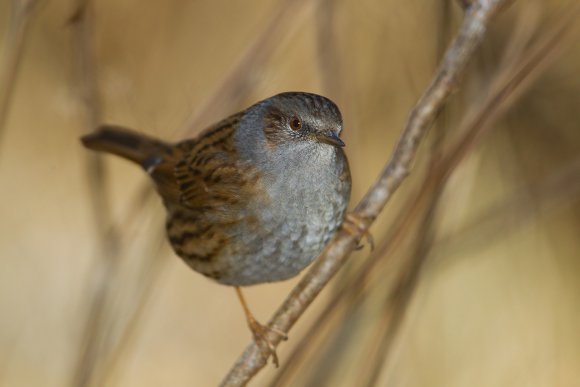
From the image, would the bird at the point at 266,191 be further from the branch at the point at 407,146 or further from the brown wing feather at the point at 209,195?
the branch at the point at 407,146

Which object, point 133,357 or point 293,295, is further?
point 133,357

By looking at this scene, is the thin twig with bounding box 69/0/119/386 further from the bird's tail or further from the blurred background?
the bird's tail

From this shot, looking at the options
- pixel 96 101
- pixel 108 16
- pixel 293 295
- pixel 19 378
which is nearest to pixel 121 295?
pixel 96 101

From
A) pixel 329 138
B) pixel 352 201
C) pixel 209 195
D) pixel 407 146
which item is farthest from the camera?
pixel 352 201

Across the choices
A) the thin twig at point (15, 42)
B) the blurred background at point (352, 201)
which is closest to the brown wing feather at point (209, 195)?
the blurred background at point (352, 201)

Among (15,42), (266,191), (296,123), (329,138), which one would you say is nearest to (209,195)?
(266,191)

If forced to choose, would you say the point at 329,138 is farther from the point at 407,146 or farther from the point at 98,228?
the point at 98,228

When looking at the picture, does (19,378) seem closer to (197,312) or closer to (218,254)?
(197,312)
